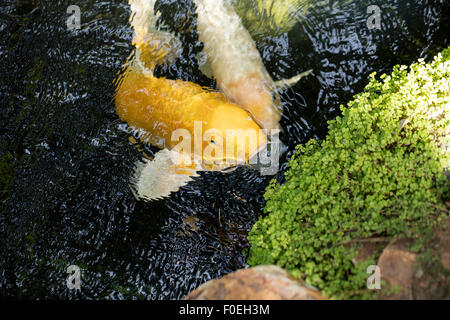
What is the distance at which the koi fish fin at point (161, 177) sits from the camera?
16.2 feet

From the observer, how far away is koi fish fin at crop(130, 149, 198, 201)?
4.94m

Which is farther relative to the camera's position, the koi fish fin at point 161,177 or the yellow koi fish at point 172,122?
the koi fish fin at point 161,177

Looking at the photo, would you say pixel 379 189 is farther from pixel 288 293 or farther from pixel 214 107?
pixel 214 107

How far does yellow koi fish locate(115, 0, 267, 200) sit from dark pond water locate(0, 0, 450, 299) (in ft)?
0.59

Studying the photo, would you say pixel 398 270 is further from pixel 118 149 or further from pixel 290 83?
pixel 118 149

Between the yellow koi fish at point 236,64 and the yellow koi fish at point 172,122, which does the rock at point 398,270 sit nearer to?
the yellow koi fish at point 172,122

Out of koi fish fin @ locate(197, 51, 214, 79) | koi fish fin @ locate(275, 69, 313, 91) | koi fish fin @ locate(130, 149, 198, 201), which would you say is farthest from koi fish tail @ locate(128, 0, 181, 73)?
koi fish fin @ locate(275, 69, 313, 91)

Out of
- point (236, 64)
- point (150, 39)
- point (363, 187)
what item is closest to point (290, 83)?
point (236, 64)

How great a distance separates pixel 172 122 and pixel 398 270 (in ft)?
10.3

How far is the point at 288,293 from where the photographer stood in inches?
122

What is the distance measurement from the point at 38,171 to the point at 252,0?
3.89 m

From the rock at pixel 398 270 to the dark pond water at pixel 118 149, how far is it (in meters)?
1.81

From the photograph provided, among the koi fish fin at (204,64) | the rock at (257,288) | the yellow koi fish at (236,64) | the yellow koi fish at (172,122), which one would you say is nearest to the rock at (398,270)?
the rock at (257,288)

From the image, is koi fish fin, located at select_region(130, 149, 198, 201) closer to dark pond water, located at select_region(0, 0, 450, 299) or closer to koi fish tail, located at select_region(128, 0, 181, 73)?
dark pond water, located at select_region(0, 0, 450, 299)
